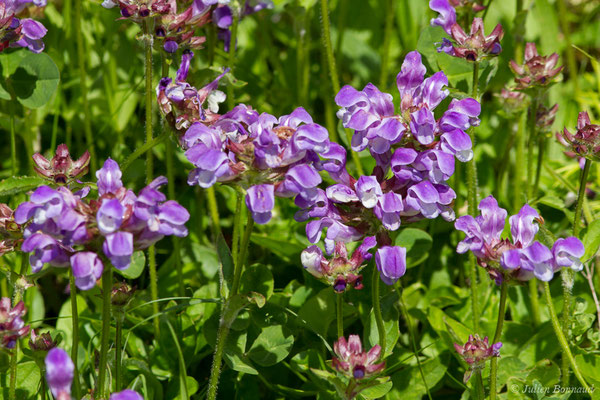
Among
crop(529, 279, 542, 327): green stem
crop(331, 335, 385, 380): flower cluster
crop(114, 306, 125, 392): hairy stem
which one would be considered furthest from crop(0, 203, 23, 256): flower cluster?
crop(529, 279, 542, 327): green stem

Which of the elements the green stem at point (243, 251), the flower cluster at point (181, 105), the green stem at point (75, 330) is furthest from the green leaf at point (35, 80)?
the green stem at point (243, 251)

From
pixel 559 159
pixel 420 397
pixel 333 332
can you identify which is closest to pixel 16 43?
pixel 333 332

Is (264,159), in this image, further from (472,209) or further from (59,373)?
(472,209)

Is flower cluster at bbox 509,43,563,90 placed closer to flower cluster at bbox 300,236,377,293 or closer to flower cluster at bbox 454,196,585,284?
flower cluster at bbox 454,196,585,284

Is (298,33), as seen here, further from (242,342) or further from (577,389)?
(577,389)

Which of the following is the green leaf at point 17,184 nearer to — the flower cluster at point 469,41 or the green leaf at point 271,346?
the green leaf at point 271,346
